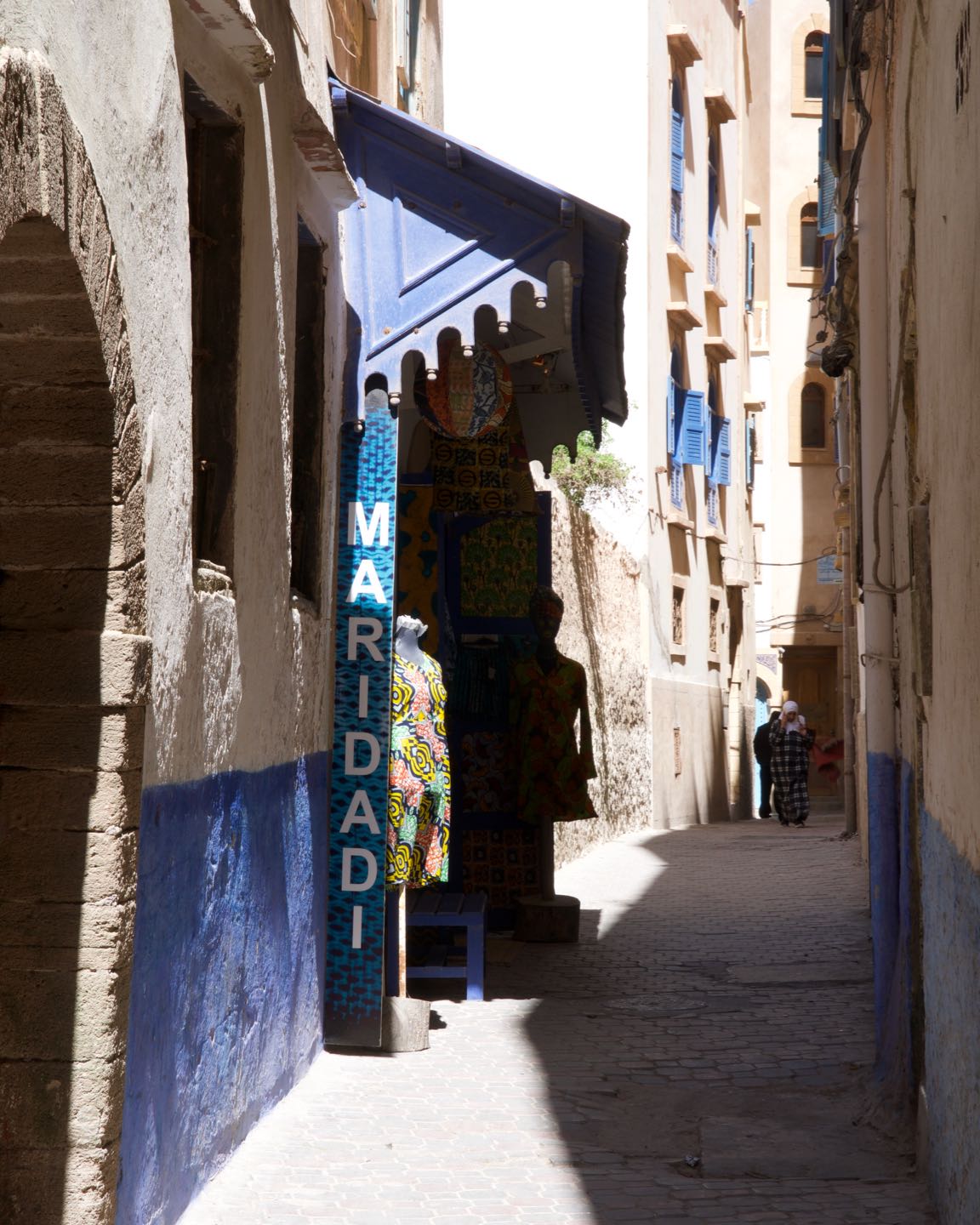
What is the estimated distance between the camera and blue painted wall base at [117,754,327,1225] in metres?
4.18

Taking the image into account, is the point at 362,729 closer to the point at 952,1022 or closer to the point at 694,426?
the point at 952,1022

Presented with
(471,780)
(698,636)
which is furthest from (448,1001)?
(698,636)

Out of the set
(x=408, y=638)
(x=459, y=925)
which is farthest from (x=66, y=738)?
(x=459, y=925)

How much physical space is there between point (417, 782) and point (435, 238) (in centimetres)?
244

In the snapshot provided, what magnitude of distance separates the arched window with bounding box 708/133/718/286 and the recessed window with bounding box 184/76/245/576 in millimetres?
21063

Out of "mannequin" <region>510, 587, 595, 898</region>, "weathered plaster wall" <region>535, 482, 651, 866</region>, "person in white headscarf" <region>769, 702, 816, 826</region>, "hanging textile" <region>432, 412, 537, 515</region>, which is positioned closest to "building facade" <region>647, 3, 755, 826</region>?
"weathered plaster wall" <region>535, 482, 651, 866</region>

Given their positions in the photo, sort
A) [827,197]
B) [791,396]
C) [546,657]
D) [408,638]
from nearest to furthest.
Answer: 1. [408,638]
2. [546,657]
3. [827,197]
4. [791,396]

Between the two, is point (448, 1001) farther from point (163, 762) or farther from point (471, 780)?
point (163, 762)

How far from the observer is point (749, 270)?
1183 inches

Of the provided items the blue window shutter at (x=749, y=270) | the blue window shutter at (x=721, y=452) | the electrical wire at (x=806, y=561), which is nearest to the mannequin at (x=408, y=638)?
the blue window shutter at (x=721, y=452)

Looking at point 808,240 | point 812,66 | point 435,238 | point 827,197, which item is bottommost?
point 435,238

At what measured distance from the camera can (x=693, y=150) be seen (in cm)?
2456

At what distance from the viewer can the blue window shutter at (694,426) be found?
23.4m

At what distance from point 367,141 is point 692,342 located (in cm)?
1751
